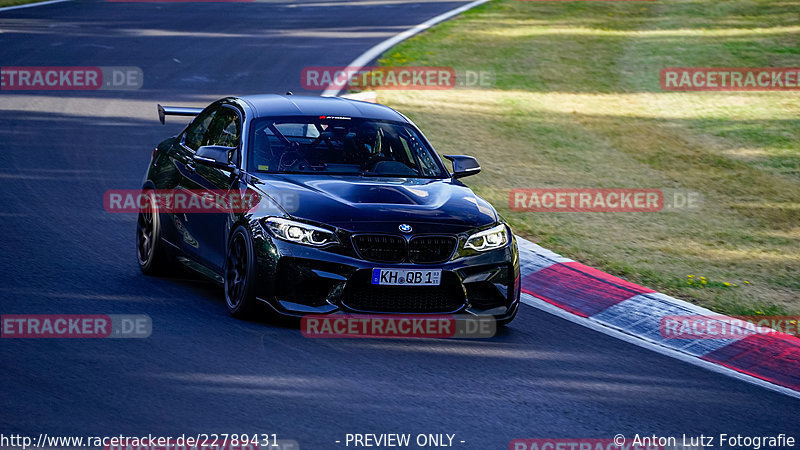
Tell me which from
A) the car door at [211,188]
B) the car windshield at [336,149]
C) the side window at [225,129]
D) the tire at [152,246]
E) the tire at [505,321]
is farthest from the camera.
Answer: the tire at [152,246]

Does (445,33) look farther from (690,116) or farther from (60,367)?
(60,367)

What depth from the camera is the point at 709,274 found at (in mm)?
10430

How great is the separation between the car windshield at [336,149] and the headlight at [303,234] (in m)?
0.97

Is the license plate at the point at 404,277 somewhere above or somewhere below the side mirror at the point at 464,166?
below

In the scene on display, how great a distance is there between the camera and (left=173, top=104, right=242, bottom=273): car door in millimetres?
8602

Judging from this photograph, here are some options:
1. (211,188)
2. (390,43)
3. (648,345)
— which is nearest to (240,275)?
(211,188)

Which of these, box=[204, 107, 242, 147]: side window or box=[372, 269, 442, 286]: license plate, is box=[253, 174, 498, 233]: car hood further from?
box=[204, 107, 242, 147]: side window

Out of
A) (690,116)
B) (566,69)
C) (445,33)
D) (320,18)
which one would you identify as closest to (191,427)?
(690,116)

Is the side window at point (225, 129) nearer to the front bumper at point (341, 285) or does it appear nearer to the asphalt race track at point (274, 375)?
the asphalt race track at point (274, 375)

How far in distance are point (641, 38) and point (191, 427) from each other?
22.6 meters

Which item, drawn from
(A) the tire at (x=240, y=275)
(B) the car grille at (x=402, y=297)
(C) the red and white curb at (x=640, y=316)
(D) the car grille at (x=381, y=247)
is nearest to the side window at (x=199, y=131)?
(A) the tire at (x=240, y=275)

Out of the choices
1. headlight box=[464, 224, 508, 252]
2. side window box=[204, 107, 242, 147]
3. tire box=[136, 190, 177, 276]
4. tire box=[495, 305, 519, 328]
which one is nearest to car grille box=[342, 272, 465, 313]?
headlight box=[464, 224, 508, 252]

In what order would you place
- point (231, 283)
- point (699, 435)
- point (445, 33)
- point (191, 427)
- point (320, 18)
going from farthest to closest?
point (320, 18), point (445, 33), point (231, 283), point (699, 435), point (191, 427)

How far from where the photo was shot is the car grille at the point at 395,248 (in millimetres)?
7742
